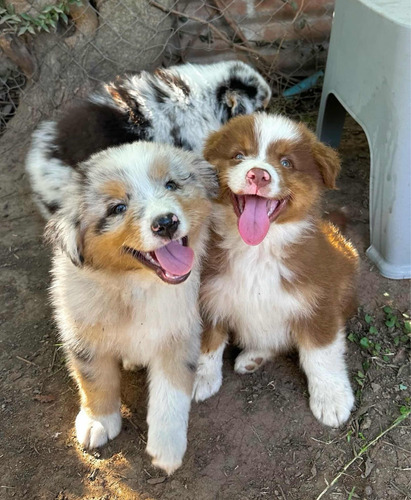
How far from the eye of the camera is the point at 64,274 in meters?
2.50

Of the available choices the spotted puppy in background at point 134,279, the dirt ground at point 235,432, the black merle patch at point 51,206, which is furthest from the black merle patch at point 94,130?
the spotted puppy in background at point 134,279

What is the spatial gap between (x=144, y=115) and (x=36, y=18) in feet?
4.23

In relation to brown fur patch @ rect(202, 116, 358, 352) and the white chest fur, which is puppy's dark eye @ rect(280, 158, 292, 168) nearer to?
brown fur patch @ rect(202, 116, 358, 352)

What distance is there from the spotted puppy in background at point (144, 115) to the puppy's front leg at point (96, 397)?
130 centimetres

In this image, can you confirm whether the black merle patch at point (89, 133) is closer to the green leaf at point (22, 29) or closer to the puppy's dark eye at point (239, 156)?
the green leaf at point (22, 29)

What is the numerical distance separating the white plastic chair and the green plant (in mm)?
2036

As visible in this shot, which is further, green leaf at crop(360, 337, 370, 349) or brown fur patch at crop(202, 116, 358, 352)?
green leaf at crop(360, 337, 370, 349)

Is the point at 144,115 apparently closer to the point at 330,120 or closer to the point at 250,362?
the point at 330,120

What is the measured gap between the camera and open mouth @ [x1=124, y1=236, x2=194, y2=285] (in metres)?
2.20

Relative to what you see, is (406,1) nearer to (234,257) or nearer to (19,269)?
(234,257)

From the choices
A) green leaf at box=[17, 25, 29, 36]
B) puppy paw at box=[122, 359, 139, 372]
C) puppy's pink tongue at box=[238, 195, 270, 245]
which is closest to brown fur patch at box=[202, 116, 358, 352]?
puppy's pink tongue at box=[238, 195, 270, 245]

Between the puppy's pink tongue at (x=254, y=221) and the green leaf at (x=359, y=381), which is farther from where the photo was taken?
the green leaf at (x=359, y=381)

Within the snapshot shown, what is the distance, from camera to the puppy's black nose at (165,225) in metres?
2.08

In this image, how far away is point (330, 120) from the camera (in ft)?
14.3
